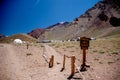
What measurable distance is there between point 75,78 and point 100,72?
285 centimetres

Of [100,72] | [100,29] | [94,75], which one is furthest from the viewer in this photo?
[100,29]

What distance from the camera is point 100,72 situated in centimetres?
1489

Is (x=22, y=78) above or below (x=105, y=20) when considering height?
below

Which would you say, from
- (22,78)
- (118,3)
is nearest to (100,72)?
(22,78)

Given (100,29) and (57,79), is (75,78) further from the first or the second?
(100,29)

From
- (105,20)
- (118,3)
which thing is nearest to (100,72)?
(105,20)

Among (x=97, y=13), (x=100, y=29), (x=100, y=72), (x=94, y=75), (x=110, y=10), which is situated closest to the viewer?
(x=94, y=75)

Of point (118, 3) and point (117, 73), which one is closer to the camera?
point (117, 73)

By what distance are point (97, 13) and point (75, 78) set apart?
173161 millimetres

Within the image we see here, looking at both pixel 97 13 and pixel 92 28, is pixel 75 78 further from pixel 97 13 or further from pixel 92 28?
pixel 97 13

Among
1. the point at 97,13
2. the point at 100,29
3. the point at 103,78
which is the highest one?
the point at 97,13

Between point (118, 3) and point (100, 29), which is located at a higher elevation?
point (118, 3)

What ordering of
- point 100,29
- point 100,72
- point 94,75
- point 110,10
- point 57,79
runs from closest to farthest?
point 57,79 → point 94,75 → point 100,72 → point 100,29 → point 110,10

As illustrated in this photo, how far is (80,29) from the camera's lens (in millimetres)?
172375
